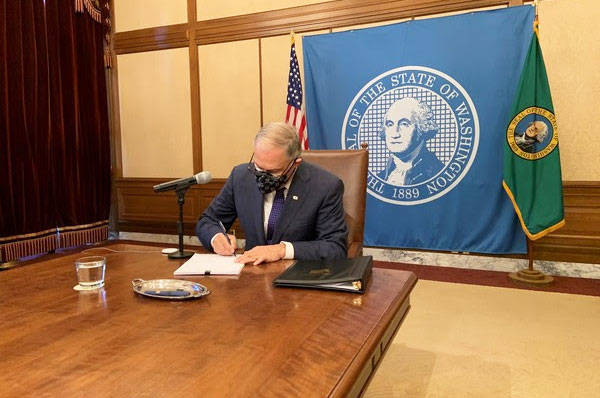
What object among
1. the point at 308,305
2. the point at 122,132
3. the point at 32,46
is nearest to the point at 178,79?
the point at 122,132

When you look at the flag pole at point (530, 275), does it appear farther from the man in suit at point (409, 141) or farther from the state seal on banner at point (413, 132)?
the man in suit at point (409, 141)

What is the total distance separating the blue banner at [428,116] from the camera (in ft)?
12.1

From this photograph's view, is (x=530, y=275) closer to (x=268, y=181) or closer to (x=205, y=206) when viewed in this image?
(x=268, y=181)

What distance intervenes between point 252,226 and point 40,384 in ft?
4.43

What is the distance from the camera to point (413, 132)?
400 centimetres

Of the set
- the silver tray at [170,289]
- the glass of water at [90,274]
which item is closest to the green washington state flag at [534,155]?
the silver tray at [170,289]

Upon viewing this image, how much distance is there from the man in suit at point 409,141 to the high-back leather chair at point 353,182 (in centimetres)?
195

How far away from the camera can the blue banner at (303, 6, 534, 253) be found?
3.70 m

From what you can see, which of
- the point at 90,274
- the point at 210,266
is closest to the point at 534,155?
the point at 210,266

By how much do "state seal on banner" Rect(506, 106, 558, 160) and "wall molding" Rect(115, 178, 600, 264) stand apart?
493 millimetres

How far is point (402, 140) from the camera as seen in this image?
4039mm

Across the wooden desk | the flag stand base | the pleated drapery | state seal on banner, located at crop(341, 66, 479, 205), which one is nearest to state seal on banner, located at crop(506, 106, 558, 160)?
state seal on banner, located at crop(341, 66, 479, 205)

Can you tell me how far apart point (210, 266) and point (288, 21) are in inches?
143

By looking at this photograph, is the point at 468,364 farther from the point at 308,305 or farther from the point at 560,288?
the point at 560,288
